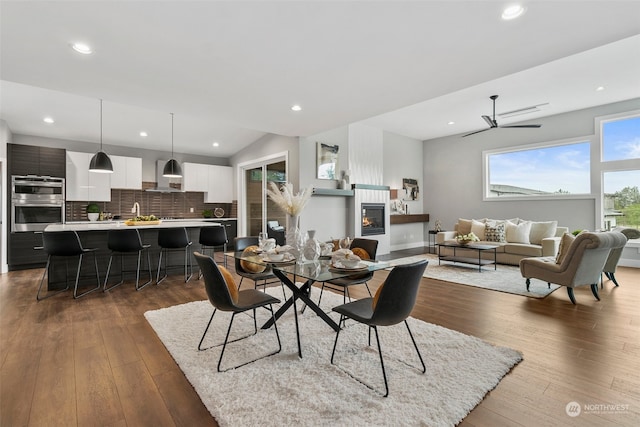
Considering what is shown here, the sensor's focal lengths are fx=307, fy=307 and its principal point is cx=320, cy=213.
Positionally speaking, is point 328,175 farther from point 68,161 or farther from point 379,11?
point 68,161

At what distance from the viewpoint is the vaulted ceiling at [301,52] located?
2.12m

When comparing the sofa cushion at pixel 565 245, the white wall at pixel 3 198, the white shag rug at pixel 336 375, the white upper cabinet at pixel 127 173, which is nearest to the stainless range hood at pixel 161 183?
the white upper cabinet at pixel 127 173

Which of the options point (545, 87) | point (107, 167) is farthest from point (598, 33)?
point (107, 167)

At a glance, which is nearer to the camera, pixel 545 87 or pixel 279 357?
pixel 279 357

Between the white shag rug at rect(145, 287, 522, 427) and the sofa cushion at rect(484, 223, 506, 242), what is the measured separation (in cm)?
422

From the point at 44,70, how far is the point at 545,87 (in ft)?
21.7

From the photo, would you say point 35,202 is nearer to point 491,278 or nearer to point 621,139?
point 491,278

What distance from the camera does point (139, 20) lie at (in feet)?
7.20

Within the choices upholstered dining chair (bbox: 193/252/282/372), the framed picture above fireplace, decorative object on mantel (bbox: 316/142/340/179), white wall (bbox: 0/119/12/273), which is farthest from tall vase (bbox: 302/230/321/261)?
the framed picture above fireplace

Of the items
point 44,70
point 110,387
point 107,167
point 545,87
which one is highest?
point 545,87

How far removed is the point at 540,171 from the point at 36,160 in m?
10.3

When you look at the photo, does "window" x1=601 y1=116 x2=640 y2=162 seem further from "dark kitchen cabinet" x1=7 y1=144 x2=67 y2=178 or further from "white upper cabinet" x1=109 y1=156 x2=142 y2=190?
"dark kitchen cabinet" x1=7 y1=144 x2=67 y2=178

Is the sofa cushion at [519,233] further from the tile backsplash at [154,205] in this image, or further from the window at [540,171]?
the tile backsplash at [154,205]

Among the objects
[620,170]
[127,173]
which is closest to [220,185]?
[127,173]
